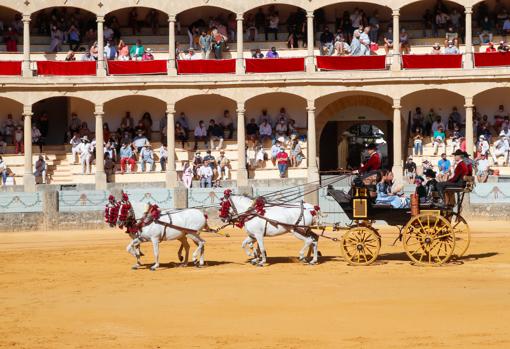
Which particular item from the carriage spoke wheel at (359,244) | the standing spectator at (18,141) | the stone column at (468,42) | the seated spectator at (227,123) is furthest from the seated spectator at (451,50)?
the carriage spoke wheel at (359,244)

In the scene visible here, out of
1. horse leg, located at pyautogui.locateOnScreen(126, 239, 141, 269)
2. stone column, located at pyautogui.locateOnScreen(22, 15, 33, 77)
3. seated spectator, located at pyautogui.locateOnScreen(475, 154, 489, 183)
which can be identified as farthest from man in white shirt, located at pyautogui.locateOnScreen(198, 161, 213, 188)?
horse leg, located at pyautogui.locateOnScreen(126, 239, 141, 269)

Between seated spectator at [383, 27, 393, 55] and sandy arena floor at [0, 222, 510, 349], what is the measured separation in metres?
20.5

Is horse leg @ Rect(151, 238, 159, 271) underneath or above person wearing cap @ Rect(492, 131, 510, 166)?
underneath

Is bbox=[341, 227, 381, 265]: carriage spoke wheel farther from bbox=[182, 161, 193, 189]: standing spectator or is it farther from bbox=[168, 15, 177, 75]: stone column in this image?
bbox=[168, 15, 177, 75]: stone column

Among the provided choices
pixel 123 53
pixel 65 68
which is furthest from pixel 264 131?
pixel 65 68

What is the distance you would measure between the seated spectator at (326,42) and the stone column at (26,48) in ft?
Result: 41.0

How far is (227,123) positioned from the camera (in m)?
46.6

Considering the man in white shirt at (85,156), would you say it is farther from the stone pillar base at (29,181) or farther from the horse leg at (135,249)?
the horse leg at (135,249)

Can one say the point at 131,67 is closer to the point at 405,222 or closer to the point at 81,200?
the point at 81,200

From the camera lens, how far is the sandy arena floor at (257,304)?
610 inches

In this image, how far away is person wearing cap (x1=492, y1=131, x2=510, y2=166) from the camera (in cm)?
4328

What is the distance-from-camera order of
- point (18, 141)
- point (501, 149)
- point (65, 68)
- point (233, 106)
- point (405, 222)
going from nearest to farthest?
point (405, 222) → point (501, 149) → point (65, 68) → point (18, 141) → point (233, 106)

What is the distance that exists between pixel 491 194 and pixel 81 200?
14.4 m

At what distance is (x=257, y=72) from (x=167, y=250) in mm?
17166
